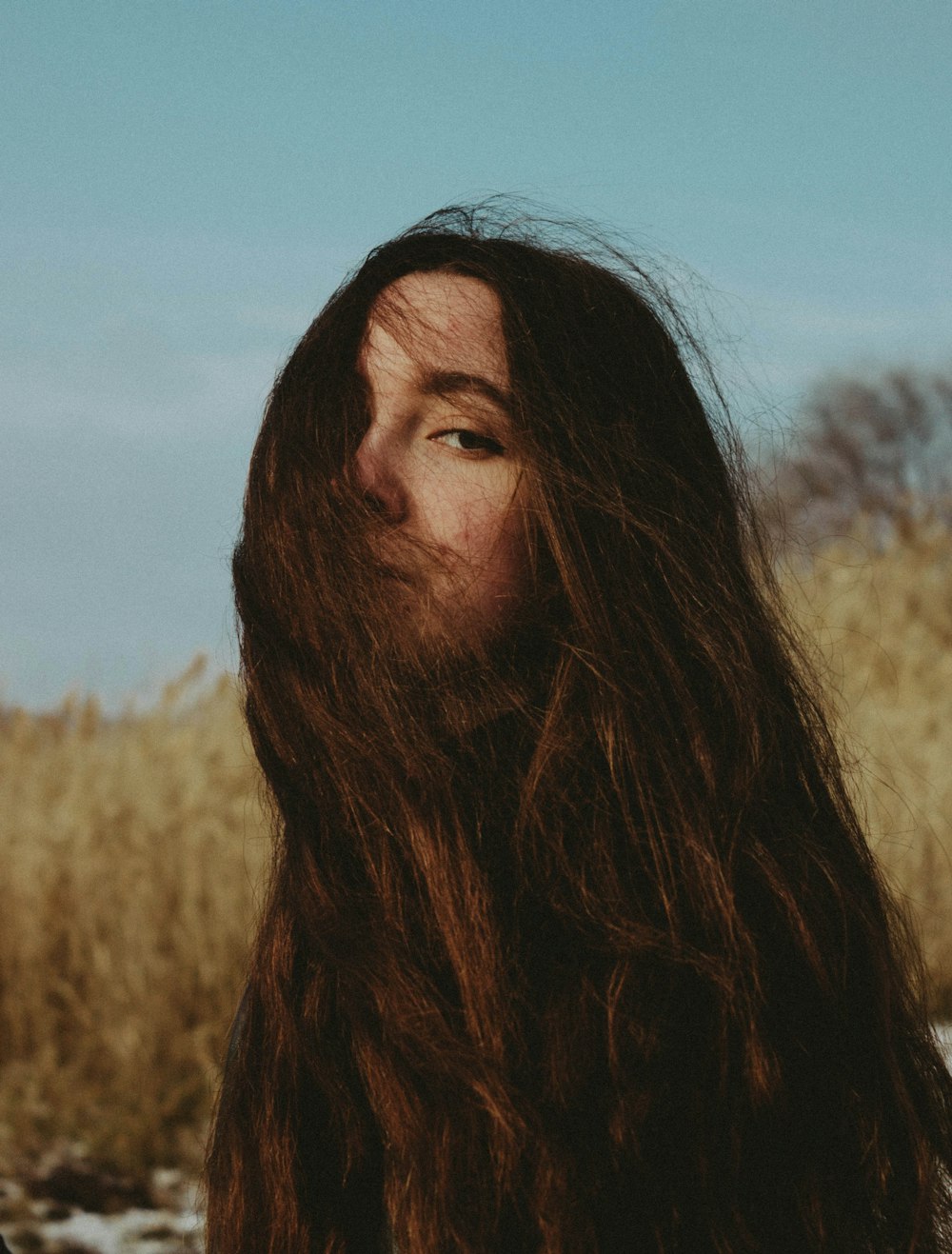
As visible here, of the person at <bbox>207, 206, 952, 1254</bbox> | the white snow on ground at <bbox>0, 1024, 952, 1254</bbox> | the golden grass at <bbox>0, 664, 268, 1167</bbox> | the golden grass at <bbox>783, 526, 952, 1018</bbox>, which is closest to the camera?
the person at <bbox>207, 206, 952, 1254</bbox>

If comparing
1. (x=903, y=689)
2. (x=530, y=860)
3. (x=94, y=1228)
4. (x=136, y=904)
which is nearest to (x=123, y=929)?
(x=136, y=904)

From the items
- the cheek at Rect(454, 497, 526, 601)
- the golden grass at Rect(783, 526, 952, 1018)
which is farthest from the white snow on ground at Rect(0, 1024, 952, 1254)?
the cheek at Rect(454, 497, 526, 601)

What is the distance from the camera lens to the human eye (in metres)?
1.27

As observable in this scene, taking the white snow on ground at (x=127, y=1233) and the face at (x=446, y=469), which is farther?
the white snow on ground at (x=127, y=1233)

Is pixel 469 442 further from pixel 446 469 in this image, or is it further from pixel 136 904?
pixel 136 904

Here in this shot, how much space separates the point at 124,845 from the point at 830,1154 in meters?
3.18

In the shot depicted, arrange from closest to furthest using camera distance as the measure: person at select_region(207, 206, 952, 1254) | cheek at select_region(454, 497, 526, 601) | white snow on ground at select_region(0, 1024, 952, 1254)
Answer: person at select_region(207, 206, 952, 1254)
cheek at select_region(454, 497, 526, 601)
white snow on ground at select_region(0, 1024, 952, 1254)

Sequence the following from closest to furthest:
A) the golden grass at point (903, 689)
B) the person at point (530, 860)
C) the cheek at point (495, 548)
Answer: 1. the person at point (530, 860)
2. the cheek at point (495, 548)
3. the golden grass at point (903, 689)

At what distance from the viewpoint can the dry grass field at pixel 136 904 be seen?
3371mm

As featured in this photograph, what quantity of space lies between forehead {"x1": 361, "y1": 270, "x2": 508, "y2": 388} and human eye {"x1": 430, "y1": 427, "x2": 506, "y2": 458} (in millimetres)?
71

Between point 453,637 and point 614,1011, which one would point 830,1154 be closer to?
point 614,1011

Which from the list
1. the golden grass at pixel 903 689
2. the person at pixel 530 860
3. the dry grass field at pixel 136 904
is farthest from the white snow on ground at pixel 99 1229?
the person at pixel 530 860

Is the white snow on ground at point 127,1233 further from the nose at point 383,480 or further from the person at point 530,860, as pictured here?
the nose at point 383,480

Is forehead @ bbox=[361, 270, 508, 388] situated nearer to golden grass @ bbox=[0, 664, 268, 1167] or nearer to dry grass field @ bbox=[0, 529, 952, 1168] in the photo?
dry grass field @ bbox=[0, 529, 952, 1168]
